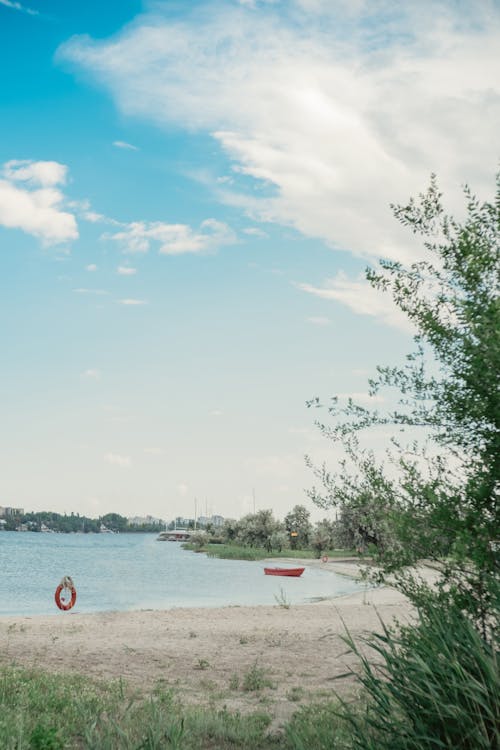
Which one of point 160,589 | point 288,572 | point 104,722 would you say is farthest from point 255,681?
point 288,572

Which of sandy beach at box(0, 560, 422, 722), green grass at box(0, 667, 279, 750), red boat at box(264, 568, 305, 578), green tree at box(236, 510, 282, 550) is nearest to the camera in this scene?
green grass at box(0, 667, 279, 750)

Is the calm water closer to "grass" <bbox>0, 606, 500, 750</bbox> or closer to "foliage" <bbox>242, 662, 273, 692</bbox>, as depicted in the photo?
"foliage" <bbox>242, 662, 273, 692</bbox>

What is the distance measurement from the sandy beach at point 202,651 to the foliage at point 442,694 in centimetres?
266

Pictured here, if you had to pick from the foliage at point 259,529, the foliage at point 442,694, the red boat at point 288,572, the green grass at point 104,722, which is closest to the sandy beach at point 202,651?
the green grass at point 104,722

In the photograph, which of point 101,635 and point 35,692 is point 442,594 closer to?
point 35,692

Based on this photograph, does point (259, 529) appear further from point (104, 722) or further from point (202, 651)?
point (104, 722)

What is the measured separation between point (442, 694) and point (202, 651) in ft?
39.9

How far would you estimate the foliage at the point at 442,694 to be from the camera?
4.41 metres

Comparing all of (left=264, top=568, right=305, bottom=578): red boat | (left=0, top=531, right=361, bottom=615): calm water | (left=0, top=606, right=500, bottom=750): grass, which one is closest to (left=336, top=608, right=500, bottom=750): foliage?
(left=0, top=606, right=500, bottom=750): grass

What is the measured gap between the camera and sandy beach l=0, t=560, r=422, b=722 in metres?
11.7

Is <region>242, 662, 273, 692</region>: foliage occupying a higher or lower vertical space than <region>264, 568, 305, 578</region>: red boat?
higher

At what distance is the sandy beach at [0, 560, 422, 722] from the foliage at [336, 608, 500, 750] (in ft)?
8.74

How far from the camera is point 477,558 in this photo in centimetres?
547

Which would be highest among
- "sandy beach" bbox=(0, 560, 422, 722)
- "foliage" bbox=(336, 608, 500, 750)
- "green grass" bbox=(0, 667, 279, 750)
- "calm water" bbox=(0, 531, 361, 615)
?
"foliage" bbox=(336, 608, 500, 750)
